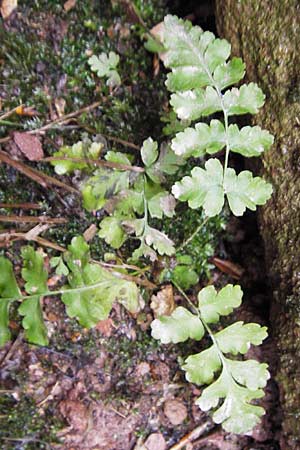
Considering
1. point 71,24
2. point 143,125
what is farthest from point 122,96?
point 71,24

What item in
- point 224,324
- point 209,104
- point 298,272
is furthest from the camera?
point 224,324

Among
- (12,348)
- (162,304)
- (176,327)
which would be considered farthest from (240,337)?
(12,348)

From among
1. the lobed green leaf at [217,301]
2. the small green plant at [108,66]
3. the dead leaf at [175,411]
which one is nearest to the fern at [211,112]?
the lobed green leaf at [217,301]

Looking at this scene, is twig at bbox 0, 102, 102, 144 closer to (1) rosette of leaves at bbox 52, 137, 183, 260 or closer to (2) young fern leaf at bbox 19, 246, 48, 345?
(1) rosette of leaves at bbox 52, 137, 183, 260

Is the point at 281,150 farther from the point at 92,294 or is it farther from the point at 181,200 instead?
the point at 92,294

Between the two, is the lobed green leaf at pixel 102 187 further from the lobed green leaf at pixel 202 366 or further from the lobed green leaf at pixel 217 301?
the lobed green leaf at pixel 202 366

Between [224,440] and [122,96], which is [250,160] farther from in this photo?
[224,440]
